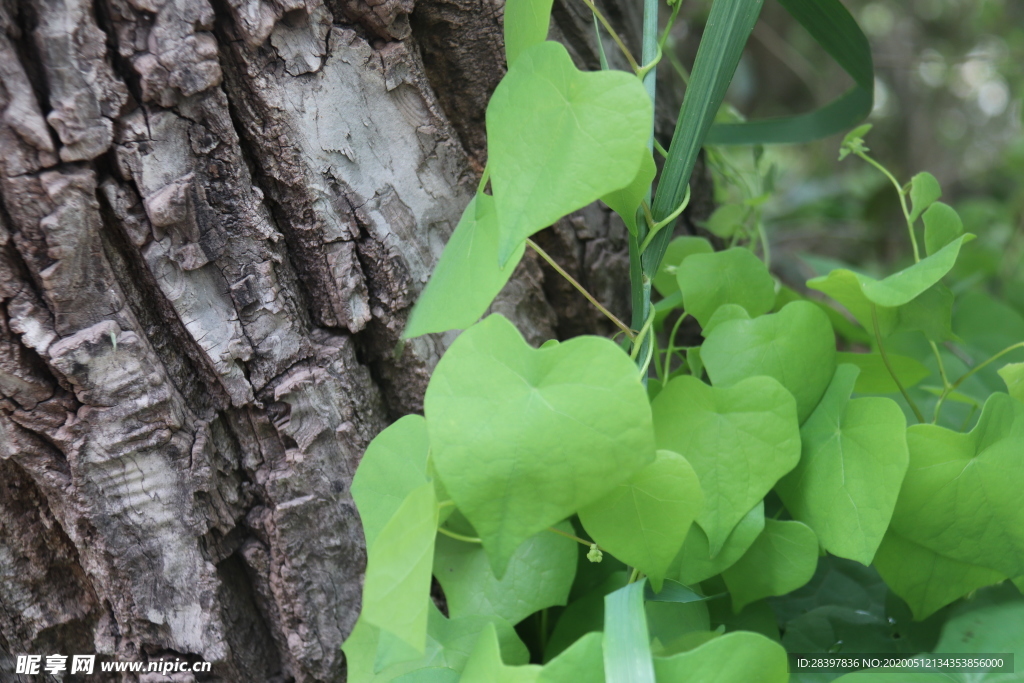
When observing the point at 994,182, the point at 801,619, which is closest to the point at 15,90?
the point at 801,619

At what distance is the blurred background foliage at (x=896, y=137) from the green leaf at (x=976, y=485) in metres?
0.44

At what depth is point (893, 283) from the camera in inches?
17.9

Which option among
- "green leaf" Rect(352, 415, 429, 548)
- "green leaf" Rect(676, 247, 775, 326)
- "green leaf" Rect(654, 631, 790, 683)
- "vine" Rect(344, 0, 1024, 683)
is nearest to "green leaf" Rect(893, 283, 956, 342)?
"vine" Rect(344, 0, 1024, 683)

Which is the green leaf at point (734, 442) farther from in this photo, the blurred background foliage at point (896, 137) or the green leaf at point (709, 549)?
the blurred background foliage at point (896, 137)

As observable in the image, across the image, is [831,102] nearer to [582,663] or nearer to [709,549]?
[709,549]

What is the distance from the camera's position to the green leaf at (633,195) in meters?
0.40

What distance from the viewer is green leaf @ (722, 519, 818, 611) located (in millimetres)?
465

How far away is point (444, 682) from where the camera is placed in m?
0.44

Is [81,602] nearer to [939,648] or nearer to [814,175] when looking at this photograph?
[939,648]

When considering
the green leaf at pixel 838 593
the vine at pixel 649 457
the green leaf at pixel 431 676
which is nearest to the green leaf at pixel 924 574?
the vine at pixel 649 457

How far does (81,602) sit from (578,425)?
20.3 inches

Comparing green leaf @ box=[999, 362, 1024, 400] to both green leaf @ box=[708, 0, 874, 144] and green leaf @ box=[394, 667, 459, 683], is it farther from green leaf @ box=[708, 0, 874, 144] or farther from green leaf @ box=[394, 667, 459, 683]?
green leaf @ box=[394, 667, 459, 683]

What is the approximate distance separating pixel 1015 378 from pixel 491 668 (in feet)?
1.54

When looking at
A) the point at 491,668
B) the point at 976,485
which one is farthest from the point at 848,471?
the point at 491,668
